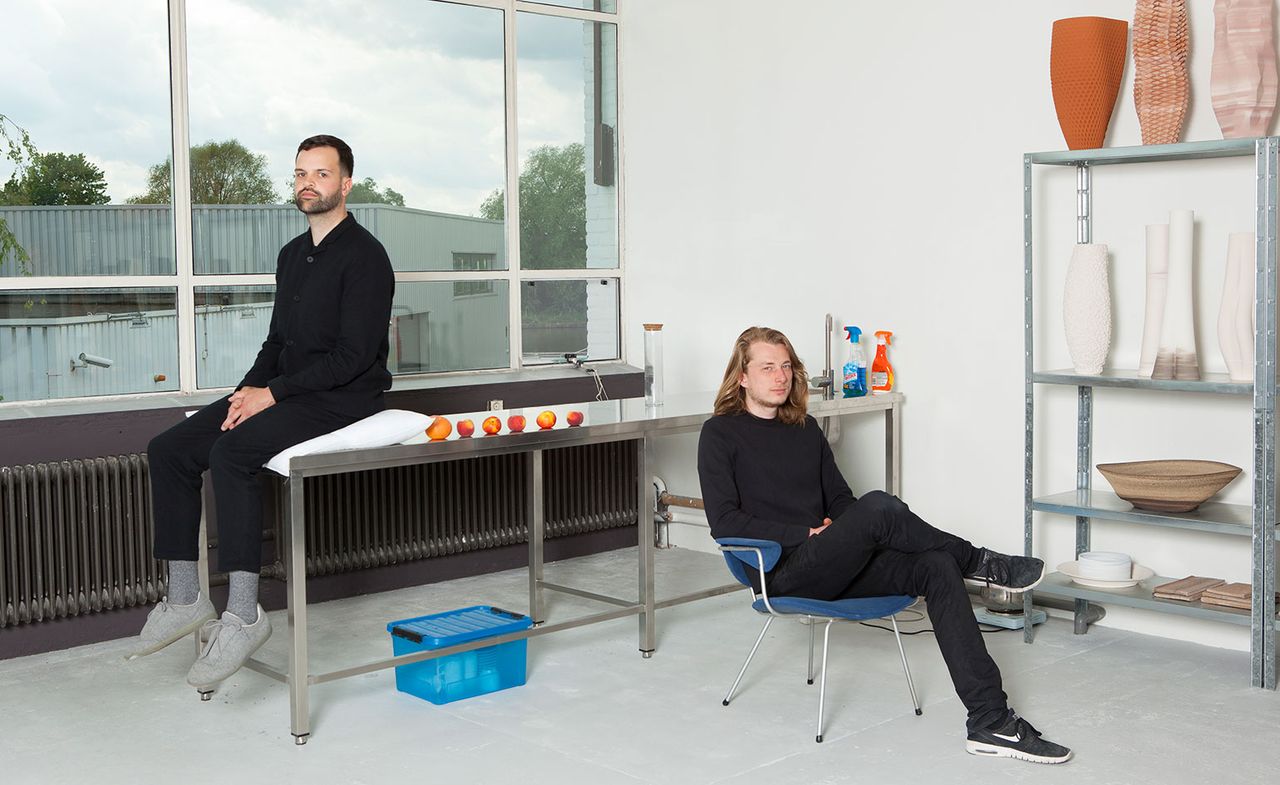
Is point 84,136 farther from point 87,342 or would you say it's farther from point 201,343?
point 201,343

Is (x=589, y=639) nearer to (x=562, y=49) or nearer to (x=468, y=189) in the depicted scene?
(x=468, y=189)

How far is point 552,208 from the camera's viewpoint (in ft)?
19.5

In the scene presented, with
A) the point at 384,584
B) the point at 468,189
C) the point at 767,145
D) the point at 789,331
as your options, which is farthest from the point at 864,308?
the point at 384,584

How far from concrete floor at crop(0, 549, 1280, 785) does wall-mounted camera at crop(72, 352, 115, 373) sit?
981mm

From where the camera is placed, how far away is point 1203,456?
4.23m

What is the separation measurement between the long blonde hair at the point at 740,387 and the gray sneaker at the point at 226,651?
4.87ft

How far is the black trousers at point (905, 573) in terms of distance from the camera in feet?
10.8

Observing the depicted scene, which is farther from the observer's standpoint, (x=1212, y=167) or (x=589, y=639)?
(x=589, y=639)

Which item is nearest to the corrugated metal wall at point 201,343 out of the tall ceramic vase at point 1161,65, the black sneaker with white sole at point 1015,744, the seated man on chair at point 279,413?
the seated man on chair at point 279,413

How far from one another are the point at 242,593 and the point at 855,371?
242 centimetres

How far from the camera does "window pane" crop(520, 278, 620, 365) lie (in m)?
5.86

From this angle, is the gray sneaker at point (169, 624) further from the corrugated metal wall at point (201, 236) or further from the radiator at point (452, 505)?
the corrugated metal wall at point (201, 236)

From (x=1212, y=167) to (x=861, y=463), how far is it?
1752 mm

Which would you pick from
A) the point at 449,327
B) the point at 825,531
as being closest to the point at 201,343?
the point at 449,327
